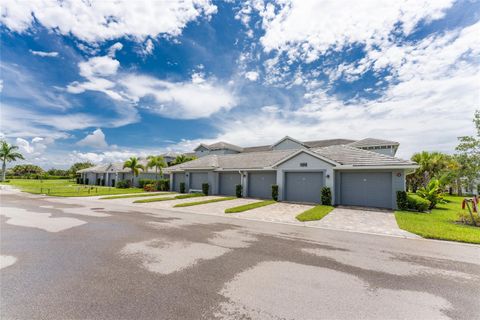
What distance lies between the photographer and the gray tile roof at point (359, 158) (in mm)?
14218

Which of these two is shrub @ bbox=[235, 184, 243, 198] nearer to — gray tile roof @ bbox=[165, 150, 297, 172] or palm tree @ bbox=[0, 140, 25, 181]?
gray tile roof @ bbox=[165, 150, 297, 172]

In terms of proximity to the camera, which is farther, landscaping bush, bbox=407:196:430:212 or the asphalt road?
landscaping bush, bbox=407:196:430:212

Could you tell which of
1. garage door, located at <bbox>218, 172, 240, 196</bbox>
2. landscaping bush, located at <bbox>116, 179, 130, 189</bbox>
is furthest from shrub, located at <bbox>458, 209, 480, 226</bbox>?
landscaping bush, located at <bbox>116, 179, 130, 189</bbox>

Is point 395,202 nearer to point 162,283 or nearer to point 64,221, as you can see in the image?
point 162,283

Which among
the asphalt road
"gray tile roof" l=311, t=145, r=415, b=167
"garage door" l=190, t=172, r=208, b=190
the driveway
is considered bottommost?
the driveway

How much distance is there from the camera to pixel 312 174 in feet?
56.6

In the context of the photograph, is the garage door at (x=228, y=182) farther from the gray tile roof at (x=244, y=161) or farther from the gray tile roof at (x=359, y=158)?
the gray tile roof at (x=359, y=158)

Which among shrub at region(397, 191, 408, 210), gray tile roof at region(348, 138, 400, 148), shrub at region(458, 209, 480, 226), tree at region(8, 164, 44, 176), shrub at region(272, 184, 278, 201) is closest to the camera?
shrub at region(458, 209, 480, 226)

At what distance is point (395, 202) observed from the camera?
14.3 metres

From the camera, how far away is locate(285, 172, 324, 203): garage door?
55.8 ft

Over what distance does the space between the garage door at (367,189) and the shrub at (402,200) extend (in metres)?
0.64

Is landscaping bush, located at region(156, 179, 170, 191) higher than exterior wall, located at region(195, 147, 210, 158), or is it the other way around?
exterior wall, located at region(195, 147, 210, 158)

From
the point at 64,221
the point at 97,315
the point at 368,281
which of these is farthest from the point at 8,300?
the point at 64,221

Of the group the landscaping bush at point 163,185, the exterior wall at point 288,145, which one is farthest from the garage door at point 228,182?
the exterior wall at point 288,145
